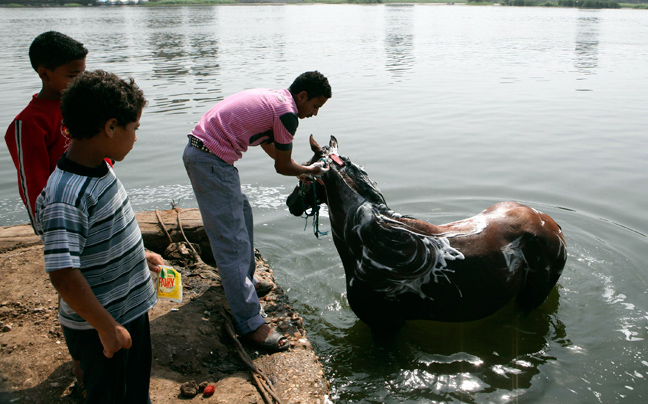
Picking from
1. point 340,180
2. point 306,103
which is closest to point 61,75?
point 306,103

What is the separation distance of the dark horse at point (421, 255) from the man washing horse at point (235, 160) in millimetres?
522

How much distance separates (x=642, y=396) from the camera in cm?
439

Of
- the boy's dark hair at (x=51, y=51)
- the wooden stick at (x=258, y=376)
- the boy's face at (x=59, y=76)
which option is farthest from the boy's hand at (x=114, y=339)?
the boy's dark hair at (x=51, y=51)

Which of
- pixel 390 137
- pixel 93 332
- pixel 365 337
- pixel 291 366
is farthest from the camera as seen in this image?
pixel 390 137

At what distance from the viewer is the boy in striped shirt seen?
2523mm

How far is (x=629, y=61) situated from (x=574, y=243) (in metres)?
17.9

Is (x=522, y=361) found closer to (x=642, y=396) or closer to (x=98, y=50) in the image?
(x=642, y=396)

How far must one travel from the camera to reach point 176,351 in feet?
13.6

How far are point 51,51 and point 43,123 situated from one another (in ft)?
1.67

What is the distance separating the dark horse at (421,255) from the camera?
4617 millimetres

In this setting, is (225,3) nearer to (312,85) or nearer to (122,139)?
(312,85)

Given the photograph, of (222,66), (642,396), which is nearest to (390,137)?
(642,396)

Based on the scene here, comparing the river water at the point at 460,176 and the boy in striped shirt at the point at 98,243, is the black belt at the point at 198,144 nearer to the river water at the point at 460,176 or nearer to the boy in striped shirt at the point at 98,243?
the boy in striped shirt at the point at 98,243

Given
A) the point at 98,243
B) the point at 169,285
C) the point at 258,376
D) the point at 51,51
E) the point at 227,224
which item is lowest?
the point at 258,376
